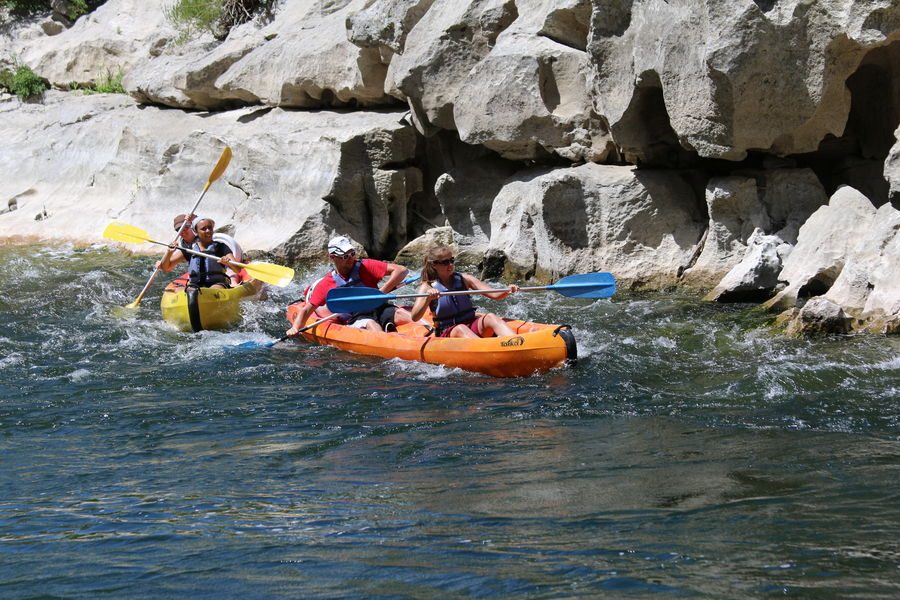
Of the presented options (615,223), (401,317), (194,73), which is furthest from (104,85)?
(401,317)

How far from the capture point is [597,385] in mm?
6453

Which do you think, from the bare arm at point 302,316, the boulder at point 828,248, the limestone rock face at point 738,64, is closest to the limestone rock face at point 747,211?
the limestone rock face at point 738,64

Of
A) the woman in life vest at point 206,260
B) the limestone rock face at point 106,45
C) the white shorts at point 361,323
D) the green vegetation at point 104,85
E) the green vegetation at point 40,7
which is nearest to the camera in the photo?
the white shorts at point 361,323

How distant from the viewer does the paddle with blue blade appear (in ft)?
24.4

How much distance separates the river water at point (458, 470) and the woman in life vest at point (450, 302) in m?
0.44

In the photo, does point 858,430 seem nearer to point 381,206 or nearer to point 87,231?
point 381,206

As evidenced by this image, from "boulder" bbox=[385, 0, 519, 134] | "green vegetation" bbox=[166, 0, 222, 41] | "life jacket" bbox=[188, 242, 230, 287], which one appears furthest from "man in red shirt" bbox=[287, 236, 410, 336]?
"green vegetation" bbox=[166, 0, 222, 41]

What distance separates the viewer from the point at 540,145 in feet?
35.6

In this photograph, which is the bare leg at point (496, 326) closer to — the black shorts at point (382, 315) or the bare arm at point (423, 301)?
the bare arm at point (423, 301)

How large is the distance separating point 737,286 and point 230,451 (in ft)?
15.7

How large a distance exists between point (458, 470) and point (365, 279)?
3.74m

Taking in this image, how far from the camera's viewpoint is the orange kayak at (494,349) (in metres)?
6.80

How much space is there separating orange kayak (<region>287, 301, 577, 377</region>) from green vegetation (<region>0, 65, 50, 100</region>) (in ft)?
42.1

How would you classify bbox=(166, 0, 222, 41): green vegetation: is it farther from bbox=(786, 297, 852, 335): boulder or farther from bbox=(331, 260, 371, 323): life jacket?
bbox=(786, 297, 852, 335): boulder
